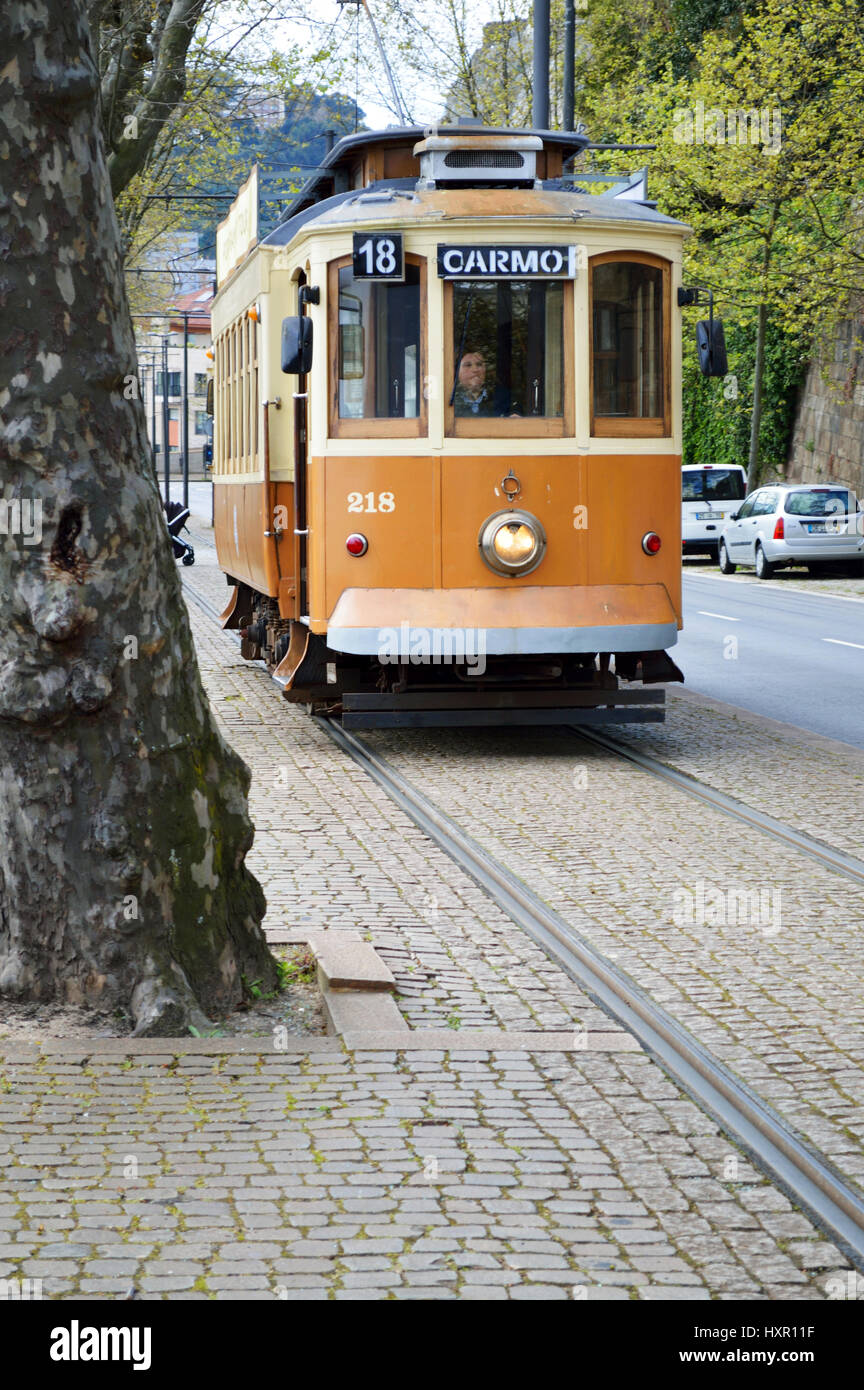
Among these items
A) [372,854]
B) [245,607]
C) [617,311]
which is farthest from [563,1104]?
[245,607]

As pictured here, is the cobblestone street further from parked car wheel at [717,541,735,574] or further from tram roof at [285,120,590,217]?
parked car wheel at [717,541,735,574]

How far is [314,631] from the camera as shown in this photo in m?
12.5

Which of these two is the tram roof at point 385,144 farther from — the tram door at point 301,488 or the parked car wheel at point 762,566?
the parked car wheel at point 762,566

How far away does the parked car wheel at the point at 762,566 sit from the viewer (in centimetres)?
3531

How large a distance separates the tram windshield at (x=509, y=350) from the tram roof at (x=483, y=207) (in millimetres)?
446

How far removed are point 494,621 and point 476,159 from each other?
3.26 m

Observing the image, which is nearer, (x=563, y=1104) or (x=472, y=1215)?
(x=472, y=1215)

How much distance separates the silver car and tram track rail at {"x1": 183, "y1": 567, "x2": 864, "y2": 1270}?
Answer: 78.3 feet

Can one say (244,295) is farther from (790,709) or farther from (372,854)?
(372,854)

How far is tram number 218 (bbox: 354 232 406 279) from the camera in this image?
39.7 ft

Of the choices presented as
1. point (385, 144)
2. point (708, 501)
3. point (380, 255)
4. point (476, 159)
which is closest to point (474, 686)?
point (380, 255)

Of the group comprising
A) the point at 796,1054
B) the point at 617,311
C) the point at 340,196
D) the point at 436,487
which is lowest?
the point at 796,1054

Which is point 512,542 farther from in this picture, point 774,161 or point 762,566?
point 774,161

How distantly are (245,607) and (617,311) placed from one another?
8.06 m
